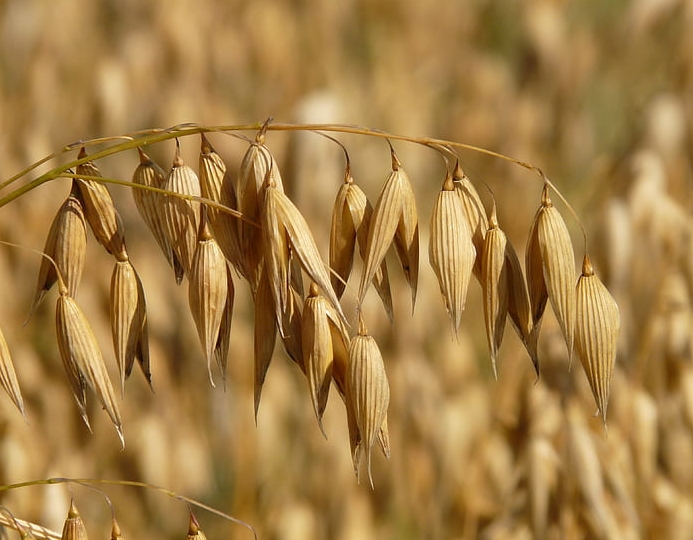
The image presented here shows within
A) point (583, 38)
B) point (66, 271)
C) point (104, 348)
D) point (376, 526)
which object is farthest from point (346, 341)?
point (583, 38)

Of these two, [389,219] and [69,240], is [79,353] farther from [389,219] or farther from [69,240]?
[389,219]

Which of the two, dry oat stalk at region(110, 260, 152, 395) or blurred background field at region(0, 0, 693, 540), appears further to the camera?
blurred background field at region(0, 0, 693, 540)

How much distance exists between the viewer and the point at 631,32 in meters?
1.35

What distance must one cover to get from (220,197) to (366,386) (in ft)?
0.44

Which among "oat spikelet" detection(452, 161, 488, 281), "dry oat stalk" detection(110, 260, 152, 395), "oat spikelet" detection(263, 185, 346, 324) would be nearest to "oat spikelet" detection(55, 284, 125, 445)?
"dry oat stalk" detection(110, 260, 152, 395)

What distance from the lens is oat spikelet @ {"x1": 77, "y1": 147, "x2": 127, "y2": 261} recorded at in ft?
1.79

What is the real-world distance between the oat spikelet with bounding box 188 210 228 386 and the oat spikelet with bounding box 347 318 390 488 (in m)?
0.08

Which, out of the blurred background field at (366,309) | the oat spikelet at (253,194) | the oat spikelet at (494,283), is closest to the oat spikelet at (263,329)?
the oat spikelet at (253,194)

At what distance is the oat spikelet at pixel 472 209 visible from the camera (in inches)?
22.6

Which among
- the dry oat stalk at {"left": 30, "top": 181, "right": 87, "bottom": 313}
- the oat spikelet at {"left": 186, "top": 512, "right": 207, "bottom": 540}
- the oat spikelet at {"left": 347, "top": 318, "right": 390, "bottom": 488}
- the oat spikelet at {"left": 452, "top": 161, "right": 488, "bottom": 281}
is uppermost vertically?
the oat spikelet at {"left": 452, "top": 161, "right": 488, "bottom": 281}

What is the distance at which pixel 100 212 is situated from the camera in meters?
0.55

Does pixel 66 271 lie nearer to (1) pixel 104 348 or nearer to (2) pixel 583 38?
(1) pixel 104 348

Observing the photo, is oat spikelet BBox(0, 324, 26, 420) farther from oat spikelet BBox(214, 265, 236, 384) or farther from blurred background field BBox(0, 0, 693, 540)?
blurred background field BBox(0, 0, 693, 540)

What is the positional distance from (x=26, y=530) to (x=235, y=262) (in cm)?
18
